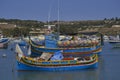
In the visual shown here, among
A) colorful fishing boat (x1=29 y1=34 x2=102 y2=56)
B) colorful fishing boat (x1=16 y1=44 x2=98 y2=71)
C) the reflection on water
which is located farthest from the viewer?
colorful fishing boat (x1=29 y1=34 x2=102 y2=56)

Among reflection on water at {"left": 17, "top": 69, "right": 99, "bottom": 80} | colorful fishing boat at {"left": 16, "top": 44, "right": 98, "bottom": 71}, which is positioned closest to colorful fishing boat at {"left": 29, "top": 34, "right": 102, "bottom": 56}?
colorful fishing boat at {"left": 16, "top": 44, "right": 98, "bottom": 71}

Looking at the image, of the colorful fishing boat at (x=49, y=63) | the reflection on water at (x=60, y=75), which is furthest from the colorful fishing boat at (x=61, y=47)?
the reflection on water at (x=60, y=75)

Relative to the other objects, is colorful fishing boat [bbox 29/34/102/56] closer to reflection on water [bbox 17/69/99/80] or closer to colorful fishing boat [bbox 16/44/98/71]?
colorful fishing boat [bbox 16/44/98/71]

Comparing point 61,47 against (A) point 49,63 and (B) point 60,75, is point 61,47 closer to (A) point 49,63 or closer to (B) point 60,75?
(A) point 49,63

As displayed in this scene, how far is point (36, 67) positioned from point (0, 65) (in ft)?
38.4

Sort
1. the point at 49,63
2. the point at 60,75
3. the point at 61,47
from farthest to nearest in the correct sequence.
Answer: the point at 61,47, the point at 49,63, the point at 60,75

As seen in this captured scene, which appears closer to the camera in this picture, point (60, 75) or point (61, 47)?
point (60, 75)

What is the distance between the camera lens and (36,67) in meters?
48.7

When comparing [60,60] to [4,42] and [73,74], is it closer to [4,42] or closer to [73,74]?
[73,74]

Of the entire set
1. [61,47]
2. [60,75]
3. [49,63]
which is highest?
[61,47]

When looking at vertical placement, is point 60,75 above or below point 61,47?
below

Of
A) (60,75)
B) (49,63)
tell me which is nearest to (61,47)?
(49,63)

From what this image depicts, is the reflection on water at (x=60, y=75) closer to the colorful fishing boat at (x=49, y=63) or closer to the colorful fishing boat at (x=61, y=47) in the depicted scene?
the colorful fishing boat at (x=49, y=63)

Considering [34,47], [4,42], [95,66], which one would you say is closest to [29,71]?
[95,66]
